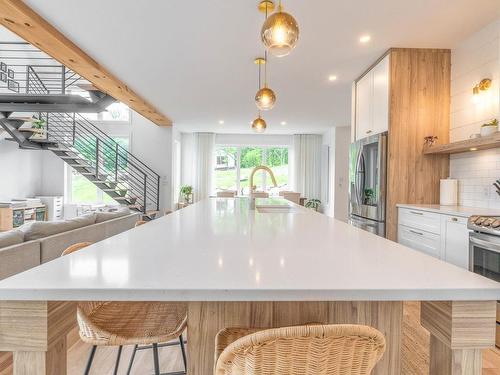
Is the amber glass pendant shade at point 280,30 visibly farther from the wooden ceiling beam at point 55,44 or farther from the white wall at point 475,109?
the wooden ceiling beam at point 55,44

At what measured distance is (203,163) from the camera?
973 cm

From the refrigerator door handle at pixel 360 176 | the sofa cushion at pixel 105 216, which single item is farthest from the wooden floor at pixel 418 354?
the sofa cushion at pixel 105 216

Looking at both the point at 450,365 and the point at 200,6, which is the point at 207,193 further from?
the point at 450,365

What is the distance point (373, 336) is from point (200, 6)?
2.96 meters

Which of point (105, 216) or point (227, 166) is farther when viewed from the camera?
point (227, 166)

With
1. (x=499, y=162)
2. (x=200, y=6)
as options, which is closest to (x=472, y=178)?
(x=499, y=162)

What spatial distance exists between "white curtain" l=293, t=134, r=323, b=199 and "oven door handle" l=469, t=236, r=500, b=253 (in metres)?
7.39

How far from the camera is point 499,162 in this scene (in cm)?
291

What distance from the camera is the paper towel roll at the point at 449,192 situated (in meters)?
3.36

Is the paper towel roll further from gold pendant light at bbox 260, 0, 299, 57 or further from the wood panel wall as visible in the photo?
gold pendant light at bbox 260, 0, 299, 57

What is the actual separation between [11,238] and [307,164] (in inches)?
325

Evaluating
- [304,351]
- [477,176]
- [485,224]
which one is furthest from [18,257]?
[477,176]

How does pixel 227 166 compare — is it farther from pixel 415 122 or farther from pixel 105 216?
pixel 415 122

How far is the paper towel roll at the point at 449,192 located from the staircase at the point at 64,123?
211 inches
